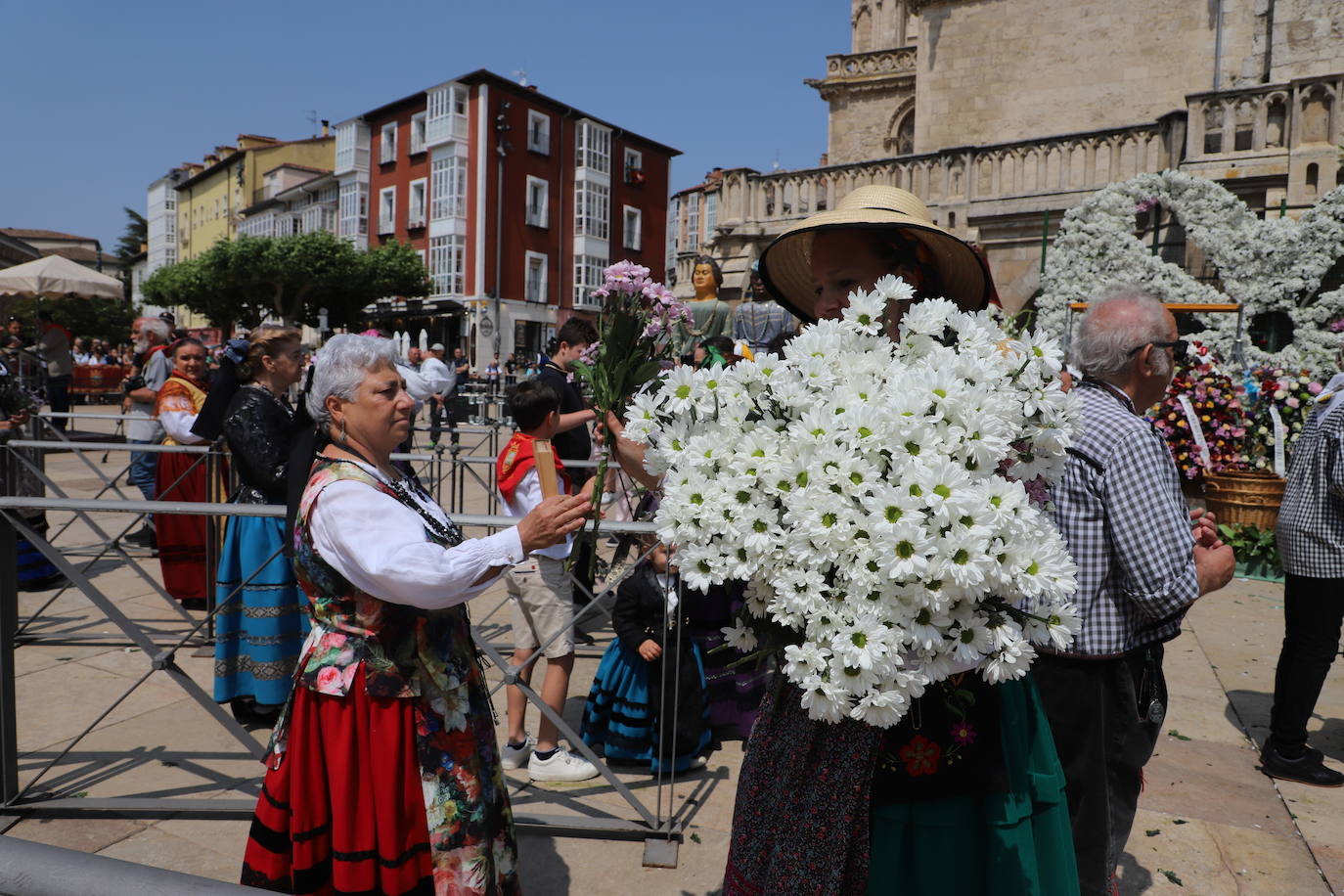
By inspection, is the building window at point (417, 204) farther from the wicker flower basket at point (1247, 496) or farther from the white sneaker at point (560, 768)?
the white sneaker at point (560, 768)

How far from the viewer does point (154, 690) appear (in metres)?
4.65

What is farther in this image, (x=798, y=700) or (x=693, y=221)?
(x=693, y=221)

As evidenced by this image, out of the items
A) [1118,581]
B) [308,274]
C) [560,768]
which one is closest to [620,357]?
[1118,581]

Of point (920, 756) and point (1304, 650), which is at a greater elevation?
point (920, 756)

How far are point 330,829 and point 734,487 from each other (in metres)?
1.52

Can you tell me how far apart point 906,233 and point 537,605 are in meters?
2.48

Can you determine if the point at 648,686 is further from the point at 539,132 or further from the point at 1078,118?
the point at 539,132

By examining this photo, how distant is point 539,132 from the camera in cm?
4009

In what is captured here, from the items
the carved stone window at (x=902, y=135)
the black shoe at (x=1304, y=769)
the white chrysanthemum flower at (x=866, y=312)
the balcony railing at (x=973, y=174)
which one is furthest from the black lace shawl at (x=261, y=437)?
the carved stone window at (x=902, y=135)

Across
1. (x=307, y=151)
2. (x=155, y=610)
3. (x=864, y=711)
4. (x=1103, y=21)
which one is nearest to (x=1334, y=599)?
(x=864, y=711)

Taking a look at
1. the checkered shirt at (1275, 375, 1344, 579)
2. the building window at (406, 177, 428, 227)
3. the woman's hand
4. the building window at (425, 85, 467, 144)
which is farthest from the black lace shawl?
the building window at (406, 177, 428, 227)

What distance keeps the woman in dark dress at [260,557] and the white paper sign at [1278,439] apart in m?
7.75

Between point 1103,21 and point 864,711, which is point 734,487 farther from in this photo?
point 1103,21

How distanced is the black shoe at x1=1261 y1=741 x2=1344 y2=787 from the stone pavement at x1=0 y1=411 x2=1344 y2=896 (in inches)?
2.3
